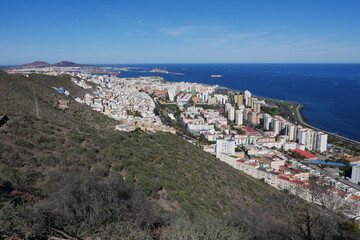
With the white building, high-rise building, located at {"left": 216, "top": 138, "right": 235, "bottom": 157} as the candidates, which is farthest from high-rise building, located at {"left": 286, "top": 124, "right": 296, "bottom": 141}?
the white building

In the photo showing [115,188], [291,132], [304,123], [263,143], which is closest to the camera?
[115,188]


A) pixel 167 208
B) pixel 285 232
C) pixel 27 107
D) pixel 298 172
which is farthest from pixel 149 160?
pixel 298 172

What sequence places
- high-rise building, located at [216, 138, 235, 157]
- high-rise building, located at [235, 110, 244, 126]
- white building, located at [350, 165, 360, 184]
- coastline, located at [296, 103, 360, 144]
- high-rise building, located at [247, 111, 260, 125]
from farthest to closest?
high-rise building, located at [247, 111, 260, 125]
high-rise building, located at [235, 110, 244, 126]
coastline, located at [296, 103, 360, 144]
high-rise building, located at [216, 138, 235, 157]
white building, located at [350, 165, 360, 184]

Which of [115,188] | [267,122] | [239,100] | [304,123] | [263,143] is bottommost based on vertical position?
[263,143]

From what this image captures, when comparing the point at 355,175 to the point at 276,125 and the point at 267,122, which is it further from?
the point at 267,122

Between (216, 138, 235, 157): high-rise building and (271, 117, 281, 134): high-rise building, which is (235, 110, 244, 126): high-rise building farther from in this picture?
(216, 138, 235, 157): high-rise building

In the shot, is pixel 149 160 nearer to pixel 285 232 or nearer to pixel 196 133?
pixel 285 232

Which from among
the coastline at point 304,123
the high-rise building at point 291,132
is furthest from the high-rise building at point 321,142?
the coastline at point 304,123

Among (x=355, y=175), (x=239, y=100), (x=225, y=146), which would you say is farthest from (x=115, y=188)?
(x=239, y=100)

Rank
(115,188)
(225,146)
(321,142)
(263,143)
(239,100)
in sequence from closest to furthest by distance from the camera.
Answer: (115,188), (225,146), (321,142), (263,143), (239,100)

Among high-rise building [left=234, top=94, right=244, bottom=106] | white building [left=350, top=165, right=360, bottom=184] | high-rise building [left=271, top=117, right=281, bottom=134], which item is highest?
high-rise building [left=234, top=94, right=244, bottom=106]

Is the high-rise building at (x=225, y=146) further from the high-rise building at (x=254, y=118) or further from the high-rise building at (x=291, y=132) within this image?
the high-rise building at (x=254, y=118)
